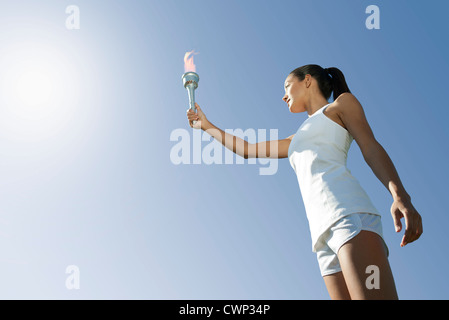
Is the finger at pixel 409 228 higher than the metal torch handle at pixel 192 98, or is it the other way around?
the metal torch handle at pixel 192 98

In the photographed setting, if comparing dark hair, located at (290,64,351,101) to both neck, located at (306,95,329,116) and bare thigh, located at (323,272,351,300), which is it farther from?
bare thigh, located at (323,272,351,300)

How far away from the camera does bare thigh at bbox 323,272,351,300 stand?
2461mm

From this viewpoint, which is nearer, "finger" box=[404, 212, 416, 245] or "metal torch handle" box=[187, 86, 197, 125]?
"finger" box=[404, 212, 416, 245]

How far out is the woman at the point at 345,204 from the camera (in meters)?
2.17

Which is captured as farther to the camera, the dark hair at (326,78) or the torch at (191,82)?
the torch at (191,82)

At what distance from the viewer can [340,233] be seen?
7.67ft

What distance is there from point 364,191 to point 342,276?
0.55 m

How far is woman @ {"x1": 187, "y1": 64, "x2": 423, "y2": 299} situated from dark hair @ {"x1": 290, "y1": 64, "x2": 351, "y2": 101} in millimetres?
665

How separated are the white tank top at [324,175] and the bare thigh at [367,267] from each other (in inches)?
7.7

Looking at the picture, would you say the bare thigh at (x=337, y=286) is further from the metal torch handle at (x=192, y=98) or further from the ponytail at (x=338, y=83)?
the metal torch handle at (x=192, y=98)

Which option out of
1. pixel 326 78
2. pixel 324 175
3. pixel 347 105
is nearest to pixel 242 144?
pixel 326 78

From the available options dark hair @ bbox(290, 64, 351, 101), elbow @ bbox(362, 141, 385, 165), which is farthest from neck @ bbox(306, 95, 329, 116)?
elbow @ bbox(362, 141, 385, 165)

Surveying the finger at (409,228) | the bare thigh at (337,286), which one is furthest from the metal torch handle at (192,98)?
the finger at (409,228)
